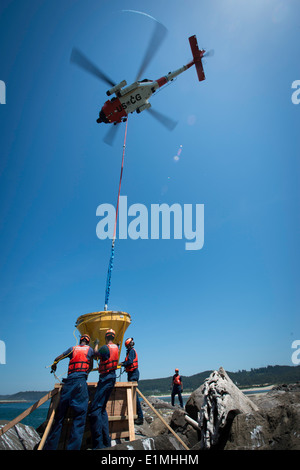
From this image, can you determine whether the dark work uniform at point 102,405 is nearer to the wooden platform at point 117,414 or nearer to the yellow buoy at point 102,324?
the wooden platform at point 117,414

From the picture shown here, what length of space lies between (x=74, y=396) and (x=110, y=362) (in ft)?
3.18

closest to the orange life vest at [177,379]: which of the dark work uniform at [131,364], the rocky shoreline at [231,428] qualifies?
the dark work uniform at [131,364]

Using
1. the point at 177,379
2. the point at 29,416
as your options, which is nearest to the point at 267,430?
the point at 177,379

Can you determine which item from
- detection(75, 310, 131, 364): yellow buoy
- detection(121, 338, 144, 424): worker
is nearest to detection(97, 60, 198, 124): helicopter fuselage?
detection(75, 310, 131, 364): yellow buoy

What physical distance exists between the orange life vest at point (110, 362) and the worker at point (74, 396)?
0.35 meters

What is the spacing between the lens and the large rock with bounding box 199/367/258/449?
4.19 meters

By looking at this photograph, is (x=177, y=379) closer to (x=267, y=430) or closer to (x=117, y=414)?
(x=117, y=414)

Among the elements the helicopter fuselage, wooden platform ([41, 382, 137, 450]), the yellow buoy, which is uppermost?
the helicopter fuselage

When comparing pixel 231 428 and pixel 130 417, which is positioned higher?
pixel 231 428

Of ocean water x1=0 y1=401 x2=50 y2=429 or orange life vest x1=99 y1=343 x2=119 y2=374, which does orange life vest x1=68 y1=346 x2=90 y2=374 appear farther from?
ocean water x1=0 y1=401 x2=50 y2=429

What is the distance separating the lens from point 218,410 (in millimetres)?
4352

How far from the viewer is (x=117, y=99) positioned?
1481 centimetres
